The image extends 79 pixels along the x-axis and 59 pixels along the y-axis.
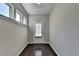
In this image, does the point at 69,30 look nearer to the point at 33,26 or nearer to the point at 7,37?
the point at 7,37

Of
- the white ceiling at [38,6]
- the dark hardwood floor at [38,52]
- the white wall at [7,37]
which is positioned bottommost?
the dark hardwood floor at [38,52]

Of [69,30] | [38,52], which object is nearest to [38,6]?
[38,52]

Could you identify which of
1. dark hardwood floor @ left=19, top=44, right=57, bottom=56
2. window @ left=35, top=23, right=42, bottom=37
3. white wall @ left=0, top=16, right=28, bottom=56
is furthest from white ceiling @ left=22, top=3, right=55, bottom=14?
dark hardwood floor @ left=19, top=44, right=57, bottom=56

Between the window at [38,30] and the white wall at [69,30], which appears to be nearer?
the white wall at [69,30]

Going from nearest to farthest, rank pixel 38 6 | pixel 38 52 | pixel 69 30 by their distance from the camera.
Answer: pixel 69 30 → pixel 38 52 → pixel 38 6

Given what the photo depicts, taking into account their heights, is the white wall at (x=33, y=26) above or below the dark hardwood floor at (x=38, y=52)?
above

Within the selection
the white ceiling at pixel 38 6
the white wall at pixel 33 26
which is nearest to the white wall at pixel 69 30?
the white ceiling at pixel 38 6

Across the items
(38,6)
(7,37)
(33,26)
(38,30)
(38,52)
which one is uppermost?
(38,6)

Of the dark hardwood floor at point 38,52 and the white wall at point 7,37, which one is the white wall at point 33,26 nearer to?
the dark hardwood floor at point 38,52

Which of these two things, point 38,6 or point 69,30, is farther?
point 38,6

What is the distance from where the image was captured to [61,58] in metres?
0.62

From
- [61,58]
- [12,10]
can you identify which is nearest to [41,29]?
[12,10]

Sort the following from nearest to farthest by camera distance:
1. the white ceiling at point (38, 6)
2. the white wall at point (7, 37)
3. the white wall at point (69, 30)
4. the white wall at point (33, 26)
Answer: the white wall at point (69, 30) < the white wall at point (7, 37) < the white ceiling at point (38, 6) < the white wall at point (33, 26)

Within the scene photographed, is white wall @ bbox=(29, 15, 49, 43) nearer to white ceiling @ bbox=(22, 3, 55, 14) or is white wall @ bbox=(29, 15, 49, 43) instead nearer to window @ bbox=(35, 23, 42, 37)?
window @ bbox=(35, 23, 42, 37)
